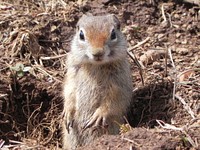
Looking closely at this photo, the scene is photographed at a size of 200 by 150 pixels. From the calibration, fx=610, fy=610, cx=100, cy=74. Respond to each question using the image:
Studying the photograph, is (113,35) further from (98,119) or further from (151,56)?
(151,56)

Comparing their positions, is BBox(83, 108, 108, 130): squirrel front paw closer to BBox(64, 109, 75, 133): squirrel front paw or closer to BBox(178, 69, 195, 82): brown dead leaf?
BBox(64, 109, 75, 133): squirrel front paw

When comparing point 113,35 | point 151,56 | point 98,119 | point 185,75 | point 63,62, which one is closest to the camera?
point 113,35

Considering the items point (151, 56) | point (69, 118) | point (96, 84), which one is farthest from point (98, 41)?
point (151, 56)

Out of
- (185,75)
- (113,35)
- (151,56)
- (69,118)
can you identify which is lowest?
(69,118)

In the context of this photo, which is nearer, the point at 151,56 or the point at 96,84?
the point at 96,84

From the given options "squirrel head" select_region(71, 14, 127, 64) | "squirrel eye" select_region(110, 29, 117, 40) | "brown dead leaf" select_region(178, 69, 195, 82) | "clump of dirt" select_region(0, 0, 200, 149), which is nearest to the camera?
"squirrel head" select_region(71, 14, 127, 64)

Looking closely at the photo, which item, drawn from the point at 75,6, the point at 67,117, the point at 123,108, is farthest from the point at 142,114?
the point at 75,6

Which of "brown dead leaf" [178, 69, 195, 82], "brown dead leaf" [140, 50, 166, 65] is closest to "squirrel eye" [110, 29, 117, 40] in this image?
"brown dead leaf" [178, 69, 195, 82]
